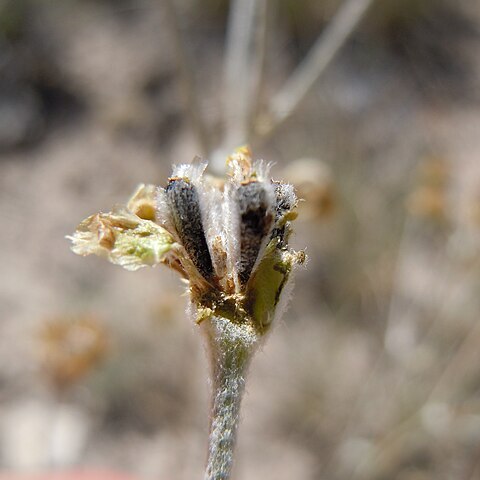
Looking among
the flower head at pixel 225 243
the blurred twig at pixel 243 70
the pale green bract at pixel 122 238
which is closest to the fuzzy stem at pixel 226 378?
the flower head at pixel 225 243

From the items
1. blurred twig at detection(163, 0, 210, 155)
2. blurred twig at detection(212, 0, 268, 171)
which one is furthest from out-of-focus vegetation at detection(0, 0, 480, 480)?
blurred twig at detection(163, 0, 210, 155)

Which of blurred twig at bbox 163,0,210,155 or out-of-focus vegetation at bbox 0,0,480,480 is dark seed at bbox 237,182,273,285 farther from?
out-of-focus vegetation at bbox 0,0,480,480

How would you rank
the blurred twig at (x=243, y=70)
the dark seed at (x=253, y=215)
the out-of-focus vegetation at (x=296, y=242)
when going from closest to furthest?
the dark seed at (x=253, y=215)
the blurred twig at (x=243, y=70)
the out-of-focus vegetation at (x=296, y=242)

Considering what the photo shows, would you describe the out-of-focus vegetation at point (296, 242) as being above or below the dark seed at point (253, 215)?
above

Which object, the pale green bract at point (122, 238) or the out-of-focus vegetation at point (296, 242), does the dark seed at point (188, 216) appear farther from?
the out-of-focus vegetation at point (296, 242)

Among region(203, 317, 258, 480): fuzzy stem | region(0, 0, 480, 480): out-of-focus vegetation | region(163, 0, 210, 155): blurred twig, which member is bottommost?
region(203, 317, 258, 480): fuzzy stem
